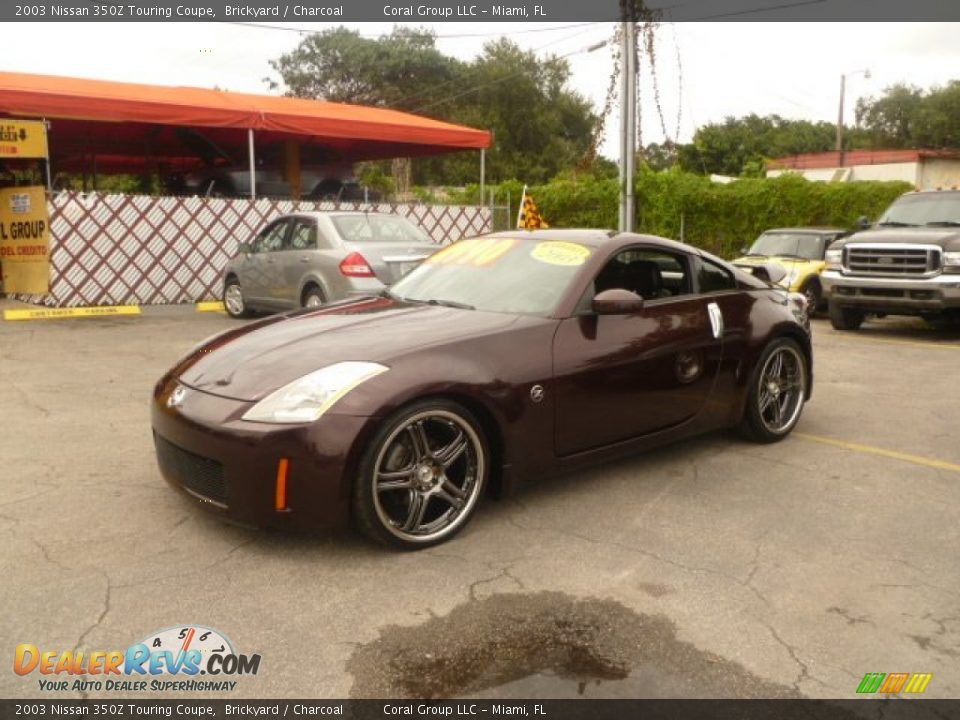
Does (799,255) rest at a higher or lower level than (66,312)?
higher

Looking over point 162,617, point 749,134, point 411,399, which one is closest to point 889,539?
point 411,399

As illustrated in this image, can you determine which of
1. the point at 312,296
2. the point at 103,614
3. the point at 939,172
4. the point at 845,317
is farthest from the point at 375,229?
the point at 939,172

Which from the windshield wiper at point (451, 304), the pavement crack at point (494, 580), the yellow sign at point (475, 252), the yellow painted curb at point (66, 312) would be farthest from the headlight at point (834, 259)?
the yellow painted curb at point (66, 312)

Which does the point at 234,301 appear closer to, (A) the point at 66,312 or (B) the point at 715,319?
(A) the point at 66,312

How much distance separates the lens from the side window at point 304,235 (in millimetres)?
10266

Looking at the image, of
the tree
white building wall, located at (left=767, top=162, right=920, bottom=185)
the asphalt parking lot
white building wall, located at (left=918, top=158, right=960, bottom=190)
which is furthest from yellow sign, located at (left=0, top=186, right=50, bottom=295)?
the tree

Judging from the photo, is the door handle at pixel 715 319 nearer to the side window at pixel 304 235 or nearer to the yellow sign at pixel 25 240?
the side window at pixel 304 235

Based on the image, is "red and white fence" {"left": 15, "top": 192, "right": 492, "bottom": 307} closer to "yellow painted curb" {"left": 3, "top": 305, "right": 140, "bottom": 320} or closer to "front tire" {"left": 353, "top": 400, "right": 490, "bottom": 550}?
"yellow painted curb" {"left": 3, "top": 305, "right": 140, "bottom": 320}

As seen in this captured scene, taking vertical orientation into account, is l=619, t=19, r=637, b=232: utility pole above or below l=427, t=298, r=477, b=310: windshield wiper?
above

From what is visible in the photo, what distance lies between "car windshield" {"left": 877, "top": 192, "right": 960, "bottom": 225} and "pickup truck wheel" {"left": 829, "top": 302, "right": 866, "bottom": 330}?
135 centimetres

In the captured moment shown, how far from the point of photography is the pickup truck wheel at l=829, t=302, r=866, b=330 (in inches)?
442

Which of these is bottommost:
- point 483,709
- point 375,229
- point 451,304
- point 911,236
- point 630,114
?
point 483,709

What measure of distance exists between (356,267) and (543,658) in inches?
286

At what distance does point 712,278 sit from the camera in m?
5.16
